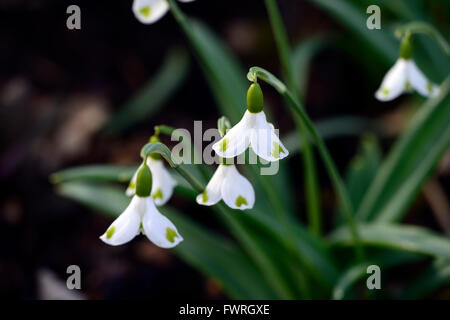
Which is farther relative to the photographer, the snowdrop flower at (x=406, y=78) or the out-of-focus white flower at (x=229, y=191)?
the snowdrop flower at (x=406, y=78)

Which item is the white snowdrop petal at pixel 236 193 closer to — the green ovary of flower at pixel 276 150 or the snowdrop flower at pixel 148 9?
the green ovary of flower at pixel 276 150

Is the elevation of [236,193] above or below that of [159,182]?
below

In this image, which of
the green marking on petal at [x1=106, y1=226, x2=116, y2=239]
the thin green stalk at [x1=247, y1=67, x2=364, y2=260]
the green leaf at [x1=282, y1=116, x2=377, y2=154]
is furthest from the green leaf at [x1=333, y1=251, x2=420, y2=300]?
the green leaf at [x1=282, y1=116, x2=377, y2=154]

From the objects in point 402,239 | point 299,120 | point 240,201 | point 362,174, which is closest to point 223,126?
point 240,201

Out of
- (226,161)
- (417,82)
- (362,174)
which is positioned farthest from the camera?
(362,174)

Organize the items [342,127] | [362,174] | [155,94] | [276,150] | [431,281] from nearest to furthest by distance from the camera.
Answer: [276,150] < [431,281] < [362,174] < [342,127] < [155,94]

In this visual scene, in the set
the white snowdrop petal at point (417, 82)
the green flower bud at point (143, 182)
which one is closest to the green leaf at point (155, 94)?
the white snowdrop petal at point (417, 82)

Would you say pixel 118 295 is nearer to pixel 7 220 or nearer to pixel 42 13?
pixel 7 220

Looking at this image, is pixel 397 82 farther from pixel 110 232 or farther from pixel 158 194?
pixel 110 232
